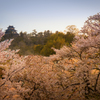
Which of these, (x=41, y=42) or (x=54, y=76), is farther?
(x=41, y=42)

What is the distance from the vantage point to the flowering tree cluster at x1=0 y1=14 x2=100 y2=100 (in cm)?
318

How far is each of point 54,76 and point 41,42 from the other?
3089cm

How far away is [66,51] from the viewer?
5.50 meters

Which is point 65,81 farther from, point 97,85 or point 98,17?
point 98,17

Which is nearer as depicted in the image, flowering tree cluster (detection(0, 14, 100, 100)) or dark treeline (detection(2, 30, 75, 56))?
flowering tree cluster (detection(0, 14, 100, 100))

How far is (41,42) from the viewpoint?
34.8 m

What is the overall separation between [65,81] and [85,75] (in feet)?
3.13

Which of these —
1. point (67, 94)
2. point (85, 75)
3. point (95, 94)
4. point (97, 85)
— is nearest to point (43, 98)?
point (67, 94)

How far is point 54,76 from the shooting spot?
4.27m

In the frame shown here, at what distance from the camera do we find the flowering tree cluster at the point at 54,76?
3.18 m

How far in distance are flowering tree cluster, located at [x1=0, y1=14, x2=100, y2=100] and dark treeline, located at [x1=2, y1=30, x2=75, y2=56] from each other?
14864 millimetres

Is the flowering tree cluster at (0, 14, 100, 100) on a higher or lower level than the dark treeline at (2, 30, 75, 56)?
lower

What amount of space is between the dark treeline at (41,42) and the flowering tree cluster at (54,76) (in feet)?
48.8

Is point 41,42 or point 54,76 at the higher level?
Result: point 41,42
